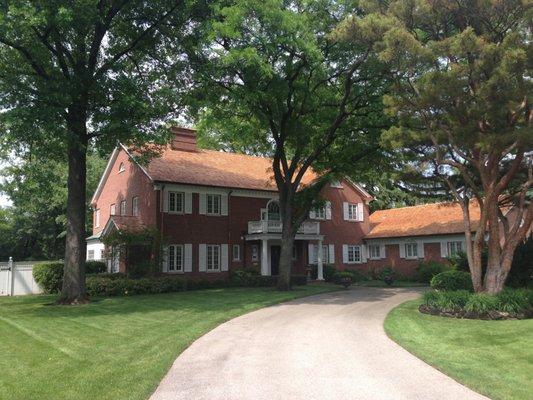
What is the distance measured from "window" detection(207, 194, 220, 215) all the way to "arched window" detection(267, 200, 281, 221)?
4.09 metres

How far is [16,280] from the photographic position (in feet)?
83.7

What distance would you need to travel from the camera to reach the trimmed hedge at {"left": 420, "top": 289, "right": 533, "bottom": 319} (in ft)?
49.3

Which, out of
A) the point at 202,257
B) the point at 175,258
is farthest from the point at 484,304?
the point at 175,258

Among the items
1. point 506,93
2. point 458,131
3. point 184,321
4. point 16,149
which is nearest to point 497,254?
point 458,131

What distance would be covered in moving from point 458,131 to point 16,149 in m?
17.3

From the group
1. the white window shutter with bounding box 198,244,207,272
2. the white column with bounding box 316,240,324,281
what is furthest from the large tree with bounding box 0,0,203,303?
the white column with bounding box 316,240,324,281

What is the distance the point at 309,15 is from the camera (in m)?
22.1

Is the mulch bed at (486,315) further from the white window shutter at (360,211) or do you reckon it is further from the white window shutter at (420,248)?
the white window shutter at (360,211)

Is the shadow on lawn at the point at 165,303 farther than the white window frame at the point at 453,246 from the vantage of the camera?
No

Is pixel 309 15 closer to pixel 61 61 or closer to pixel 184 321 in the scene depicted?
pixel 61 61

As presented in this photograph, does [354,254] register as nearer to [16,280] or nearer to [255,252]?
[255,252]

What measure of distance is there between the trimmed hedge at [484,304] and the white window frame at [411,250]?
2105cm

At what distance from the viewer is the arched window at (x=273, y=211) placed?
34728 millimetres

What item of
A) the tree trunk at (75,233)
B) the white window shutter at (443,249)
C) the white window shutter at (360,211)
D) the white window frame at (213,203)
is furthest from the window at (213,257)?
the white window shutter at (443,249)
